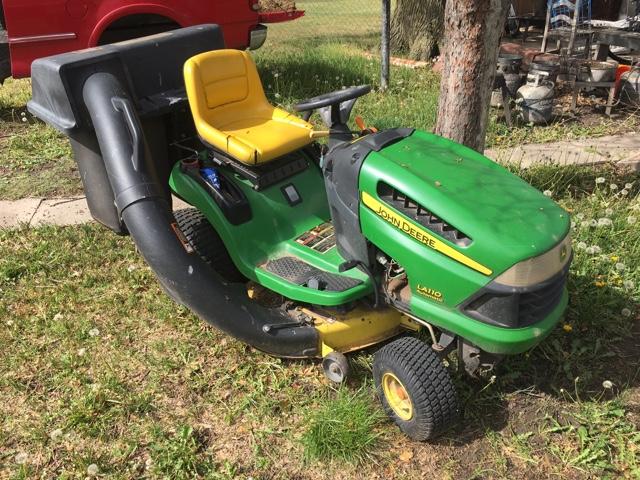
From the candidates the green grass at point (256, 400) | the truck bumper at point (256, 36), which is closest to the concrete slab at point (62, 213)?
the green grass at point (256, 400)

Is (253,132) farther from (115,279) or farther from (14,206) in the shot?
(14,206)

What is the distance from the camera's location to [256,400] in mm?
2436

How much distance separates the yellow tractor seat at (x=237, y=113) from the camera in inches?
104

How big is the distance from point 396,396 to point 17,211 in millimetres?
2933

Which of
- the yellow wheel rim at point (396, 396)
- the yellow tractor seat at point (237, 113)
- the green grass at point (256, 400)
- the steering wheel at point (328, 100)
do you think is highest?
the steering wheel at point (328, 100)

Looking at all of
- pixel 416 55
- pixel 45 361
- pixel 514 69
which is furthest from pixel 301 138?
pixel 416 55

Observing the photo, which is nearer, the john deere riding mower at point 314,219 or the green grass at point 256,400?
the john deere riding mower at point 314,219

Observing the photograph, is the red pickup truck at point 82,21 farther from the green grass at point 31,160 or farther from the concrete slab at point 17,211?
the concrete slab at point 17,211

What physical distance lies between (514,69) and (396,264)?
3.86 metres

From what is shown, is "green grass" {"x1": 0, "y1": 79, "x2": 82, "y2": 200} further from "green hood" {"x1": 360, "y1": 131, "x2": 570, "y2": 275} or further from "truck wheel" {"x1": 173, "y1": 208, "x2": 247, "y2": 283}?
"green hood" {"x1": 360, "y1": 131, "x2": 570, "y2": 275}

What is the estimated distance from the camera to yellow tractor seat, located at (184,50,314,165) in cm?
263

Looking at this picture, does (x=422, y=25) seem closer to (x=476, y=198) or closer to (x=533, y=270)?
(x=476, y=198)

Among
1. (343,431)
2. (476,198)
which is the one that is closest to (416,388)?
(343,431)

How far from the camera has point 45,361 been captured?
8.68ft
